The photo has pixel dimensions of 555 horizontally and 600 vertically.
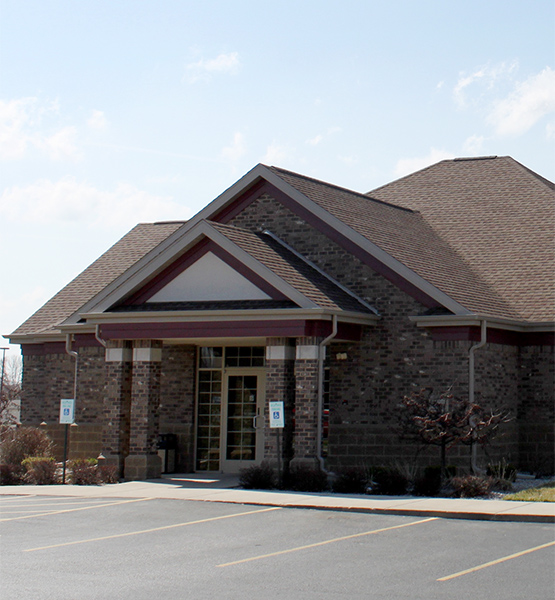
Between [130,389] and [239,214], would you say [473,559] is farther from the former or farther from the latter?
[239,214]

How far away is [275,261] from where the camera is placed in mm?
20703

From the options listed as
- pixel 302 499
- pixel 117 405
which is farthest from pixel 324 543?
pixel 117 405

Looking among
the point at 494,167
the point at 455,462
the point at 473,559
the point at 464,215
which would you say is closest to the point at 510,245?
the point at 464,215

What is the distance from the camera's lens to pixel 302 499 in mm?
16422

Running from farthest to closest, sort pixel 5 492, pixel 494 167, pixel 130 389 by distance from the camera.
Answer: pixel 494 167
pixel 130 389
pixel 5 492

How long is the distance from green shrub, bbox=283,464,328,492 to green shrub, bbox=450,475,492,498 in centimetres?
256

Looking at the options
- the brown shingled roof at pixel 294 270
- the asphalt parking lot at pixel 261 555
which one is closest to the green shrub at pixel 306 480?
the asphalt parking lot at pixel 261 555

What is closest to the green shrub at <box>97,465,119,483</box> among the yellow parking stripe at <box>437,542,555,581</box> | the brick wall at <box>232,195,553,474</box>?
the brick wall at <box>232,195,553,474</box>

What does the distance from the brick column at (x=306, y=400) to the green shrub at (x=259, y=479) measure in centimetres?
83

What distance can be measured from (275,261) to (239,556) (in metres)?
10.3

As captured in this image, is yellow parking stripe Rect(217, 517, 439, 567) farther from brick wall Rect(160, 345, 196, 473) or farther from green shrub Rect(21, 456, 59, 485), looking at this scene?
brick wall Rect(160, 345, 196, 473)

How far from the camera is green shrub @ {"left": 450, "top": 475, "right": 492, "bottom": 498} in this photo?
1675 cm

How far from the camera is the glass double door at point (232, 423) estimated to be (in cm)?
2251

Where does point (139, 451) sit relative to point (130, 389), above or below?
below
